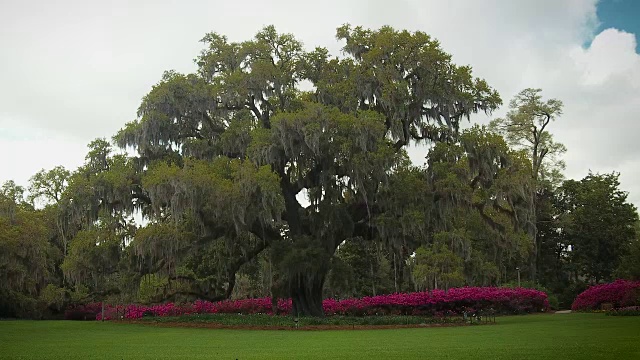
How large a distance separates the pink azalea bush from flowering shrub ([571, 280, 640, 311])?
1.97m

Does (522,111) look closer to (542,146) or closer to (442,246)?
(542,146)

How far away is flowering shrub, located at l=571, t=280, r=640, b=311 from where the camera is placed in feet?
73.8

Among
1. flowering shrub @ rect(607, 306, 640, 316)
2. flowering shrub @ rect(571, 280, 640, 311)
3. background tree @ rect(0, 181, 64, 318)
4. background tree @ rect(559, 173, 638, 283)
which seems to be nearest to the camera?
flowering shrub @ rect(607, 306, 640, 316)

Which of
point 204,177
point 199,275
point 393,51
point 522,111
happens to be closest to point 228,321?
point 204,177

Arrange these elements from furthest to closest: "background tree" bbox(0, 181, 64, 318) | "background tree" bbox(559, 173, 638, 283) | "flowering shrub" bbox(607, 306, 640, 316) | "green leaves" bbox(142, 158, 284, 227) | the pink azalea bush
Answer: "background tree" bbox(559, 173, 638, 283) → "background tree" bbox(0, 181, 64, 318) → the pink azalea bush → "green leaves" bbox(142, 158, 284, 227) → "flowering shrub" bbox(607, 306, 640, 316)

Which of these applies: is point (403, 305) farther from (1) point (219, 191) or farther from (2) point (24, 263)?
(2) point (24, 263)

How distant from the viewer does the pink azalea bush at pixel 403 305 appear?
81.6ft

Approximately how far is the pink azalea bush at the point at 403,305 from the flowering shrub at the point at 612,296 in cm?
197

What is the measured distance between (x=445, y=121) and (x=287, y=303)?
1140 cm

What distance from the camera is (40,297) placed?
35.0 metres

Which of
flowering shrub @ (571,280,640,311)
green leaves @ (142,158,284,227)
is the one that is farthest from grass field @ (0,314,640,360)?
flowering shrub @ (571,280,640,311)

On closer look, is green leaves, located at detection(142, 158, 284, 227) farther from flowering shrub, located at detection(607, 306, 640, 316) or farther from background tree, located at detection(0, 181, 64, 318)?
flowering shrub, located at detection(607, 306, 640, 316)

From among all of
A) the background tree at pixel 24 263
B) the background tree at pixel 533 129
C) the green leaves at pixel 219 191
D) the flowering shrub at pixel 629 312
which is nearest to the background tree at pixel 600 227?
the background tree at pixel 533 129

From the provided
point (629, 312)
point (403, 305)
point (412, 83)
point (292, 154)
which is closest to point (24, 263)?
point (292, 154)
